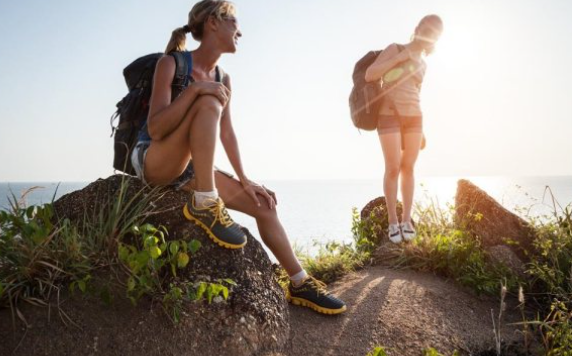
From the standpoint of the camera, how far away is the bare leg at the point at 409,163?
502 centimetres

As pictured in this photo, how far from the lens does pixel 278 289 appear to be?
303cm

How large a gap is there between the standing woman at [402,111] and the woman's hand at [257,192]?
7.02 ft

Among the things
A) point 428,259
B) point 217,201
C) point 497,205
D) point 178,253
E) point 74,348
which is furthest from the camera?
point 497,205

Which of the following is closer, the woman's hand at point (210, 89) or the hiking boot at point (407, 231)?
the woman's hand at point (210, 89)

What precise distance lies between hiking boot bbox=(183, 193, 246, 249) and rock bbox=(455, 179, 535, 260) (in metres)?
2.87

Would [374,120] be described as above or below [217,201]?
above

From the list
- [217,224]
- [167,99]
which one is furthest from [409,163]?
[167,99]

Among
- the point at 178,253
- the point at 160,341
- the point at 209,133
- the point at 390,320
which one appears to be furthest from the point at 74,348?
the point at 390,320

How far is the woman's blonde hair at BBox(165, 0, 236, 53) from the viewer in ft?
10.3

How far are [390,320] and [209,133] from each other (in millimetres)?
1856

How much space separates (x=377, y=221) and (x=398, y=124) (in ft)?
4.90

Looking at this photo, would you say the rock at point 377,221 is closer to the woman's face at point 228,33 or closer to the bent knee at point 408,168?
the bent knee at point 408,168

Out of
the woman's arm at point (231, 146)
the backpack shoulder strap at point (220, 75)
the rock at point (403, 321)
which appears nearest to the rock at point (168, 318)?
the rock at point (403, 321)

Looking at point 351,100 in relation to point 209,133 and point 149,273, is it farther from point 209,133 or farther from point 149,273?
point 149,273
